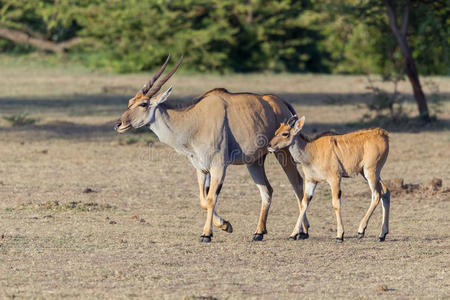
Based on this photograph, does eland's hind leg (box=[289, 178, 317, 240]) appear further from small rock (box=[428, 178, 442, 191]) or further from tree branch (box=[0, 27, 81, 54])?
tree branch (box=[0, 27, 81, 54])

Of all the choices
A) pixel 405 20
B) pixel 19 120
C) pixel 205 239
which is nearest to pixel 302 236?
pixel 205 239

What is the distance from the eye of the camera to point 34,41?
3728 cm

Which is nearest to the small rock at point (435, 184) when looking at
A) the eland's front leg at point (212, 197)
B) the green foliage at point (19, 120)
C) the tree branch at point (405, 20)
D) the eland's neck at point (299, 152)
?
the eland's neck at point (299, 152)

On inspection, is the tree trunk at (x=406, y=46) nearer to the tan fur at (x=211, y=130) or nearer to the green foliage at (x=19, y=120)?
the green foliage at (x=19, y=120)

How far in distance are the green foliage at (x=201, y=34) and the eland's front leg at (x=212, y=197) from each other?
22286mm

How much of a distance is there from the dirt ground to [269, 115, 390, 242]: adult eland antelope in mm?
469

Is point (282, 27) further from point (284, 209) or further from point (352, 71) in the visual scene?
point (284, 209)

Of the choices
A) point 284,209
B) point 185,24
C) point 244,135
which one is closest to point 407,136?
point 284,209

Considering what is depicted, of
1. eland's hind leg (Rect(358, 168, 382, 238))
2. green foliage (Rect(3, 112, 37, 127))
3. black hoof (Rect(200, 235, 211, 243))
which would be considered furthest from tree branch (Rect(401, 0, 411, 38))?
black hoof (Rect(200, 235, 211, 243))

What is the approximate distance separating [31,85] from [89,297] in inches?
868

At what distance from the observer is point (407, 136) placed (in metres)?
18.7

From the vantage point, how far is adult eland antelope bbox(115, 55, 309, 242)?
924cm

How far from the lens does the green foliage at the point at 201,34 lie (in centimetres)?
3369

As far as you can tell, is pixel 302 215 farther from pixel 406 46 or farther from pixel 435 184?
pixel 406 46
